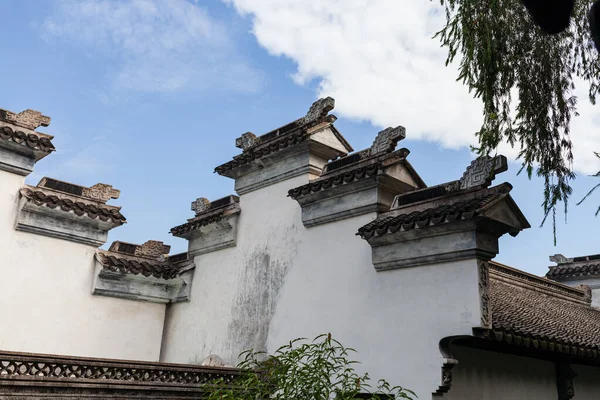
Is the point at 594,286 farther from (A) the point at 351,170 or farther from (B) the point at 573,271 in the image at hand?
(A) the point at 351,170

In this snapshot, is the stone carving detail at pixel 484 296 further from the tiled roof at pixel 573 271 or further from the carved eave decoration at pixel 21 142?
the tiled roof at pixel 573 271

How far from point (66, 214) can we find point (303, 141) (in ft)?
14.9

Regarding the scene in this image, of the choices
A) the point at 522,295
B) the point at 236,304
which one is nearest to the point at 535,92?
the point at 522,295

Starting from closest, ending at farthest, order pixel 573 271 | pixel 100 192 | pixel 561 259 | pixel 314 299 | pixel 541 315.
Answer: pixel 314 299 < pixel 541 315 < pixel 100 192 < pixel 573 271 < pixel 561 259

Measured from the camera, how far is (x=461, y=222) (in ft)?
20.7

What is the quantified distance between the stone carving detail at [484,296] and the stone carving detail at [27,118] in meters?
8.00

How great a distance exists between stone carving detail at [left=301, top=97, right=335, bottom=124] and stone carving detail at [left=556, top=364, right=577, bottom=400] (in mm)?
5572

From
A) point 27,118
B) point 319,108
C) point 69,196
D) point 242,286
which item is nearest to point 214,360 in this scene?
point 242,286

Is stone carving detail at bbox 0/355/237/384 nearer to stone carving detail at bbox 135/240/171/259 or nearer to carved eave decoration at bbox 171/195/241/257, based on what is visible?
carved eave decoration at bbox 171/195/241/257

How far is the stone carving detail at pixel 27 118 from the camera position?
9.52m

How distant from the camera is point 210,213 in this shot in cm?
1088

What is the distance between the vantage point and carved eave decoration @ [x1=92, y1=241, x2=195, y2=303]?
10141 millimetres

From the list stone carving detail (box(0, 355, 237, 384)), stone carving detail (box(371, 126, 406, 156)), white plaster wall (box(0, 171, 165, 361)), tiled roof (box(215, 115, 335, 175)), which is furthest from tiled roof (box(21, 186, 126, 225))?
stone carving detail (box(371, 126, 406, 156))

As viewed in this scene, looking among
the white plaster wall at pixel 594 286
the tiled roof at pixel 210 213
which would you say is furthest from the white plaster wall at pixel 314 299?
the white plaster wall at pixel 594 286
